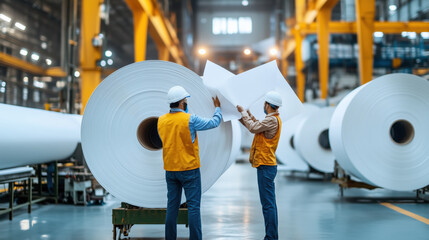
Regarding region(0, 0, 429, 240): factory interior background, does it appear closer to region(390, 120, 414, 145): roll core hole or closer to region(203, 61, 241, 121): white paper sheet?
region(390, 120, 414, 145): roll core hole

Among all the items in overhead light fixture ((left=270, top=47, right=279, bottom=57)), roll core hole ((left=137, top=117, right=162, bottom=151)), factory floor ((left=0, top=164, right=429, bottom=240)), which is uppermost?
overhead light fixture ((left=270, top=47, right=279, bottom=57))

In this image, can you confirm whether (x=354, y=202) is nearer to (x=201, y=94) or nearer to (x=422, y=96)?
(x=422, y=96)

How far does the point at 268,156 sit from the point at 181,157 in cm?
85

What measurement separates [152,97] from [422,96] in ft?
13.7

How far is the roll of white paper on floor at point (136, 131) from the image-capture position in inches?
140

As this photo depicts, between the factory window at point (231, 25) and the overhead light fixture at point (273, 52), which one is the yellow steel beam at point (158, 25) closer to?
the overhead light fixture at point (273, 52)

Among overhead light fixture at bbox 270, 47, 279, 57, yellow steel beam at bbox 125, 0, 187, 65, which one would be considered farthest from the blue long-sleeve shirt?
overhead light fixture at bbox 270, 47, 279, 57

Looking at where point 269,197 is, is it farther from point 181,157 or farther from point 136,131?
point 136,131

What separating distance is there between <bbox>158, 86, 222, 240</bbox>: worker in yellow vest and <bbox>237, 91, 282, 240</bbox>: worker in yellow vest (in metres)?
0.53

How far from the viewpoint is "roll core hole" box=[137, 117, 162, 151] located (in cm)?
366

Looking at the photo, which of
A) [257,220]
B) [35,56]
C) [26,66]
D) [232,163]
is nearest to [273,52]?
[35,56]

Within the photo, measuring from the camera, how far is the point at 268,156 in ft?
11.8

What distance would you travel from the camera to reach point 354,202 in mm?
6250

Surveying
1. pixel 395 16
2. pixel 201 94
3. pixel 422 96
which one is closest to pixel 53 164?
pixel 201 94
